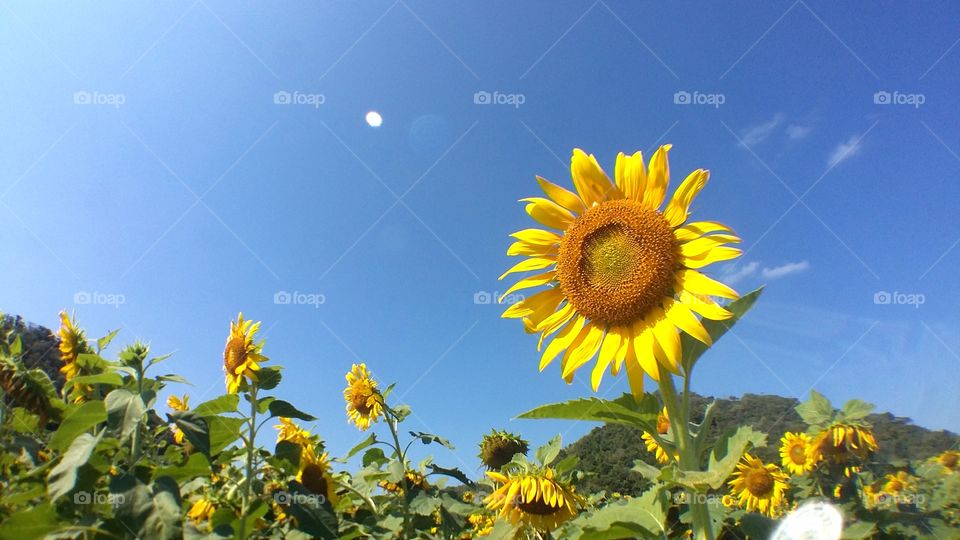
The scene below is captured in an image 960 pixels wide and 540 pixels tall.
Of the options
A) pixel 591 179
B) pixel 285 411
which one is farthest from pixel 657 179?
pixel 285 411

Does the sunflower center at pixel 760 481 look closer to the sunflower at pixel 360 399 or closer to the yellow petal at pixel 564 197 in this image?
the sunflower at pixel 360 399

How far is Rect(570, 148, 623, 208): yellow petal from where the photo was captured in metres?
2.81

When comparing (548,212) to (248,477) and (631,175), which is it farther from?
(248,477)

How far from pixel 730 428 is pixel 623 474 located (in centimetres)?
1196

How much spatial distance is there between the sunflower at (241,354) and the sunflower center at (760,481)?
660 cm

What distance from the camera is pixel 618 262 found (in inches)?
104

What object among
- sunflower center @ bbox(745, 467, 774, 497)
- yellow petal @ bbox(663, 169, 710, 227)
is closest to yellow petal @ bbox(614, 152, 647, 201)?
yellow petal @ bbox(663, 169, 710, 227)

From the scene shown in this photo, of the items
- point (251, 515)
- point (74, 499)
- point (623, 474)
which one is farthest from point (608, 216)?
point (623, 474)

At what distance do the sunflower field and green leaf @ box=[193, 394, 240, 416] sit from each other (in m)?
0.01

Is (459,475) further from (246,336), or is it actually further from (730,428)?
(730,428)

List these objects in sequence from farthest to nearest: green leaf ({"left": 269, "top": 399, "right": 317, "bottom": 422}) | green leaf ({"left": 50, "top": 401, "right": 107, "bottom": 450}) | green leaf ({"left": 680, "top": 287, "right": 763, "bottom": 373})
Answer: green leaf ({"left": 269, "top": 399, "right": 317, "bottom": 422})
green leaf ({"left": 50, "top": 401, "right": 107, "bottom": 450})
green leaf ({"left": 680, "top": 287, "right": 763, "bottom": 373})

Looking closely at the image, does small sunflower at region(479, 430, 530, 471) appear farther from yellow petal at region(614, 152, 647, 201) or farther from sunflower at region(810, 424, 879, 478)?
yellow petal at region(614, 152, 647, 201)

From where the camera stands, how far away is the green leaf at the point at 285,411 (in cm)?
340

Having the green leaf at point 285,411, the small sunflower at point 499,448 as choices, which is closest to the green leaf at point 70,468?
the green leaf at point 285,411
